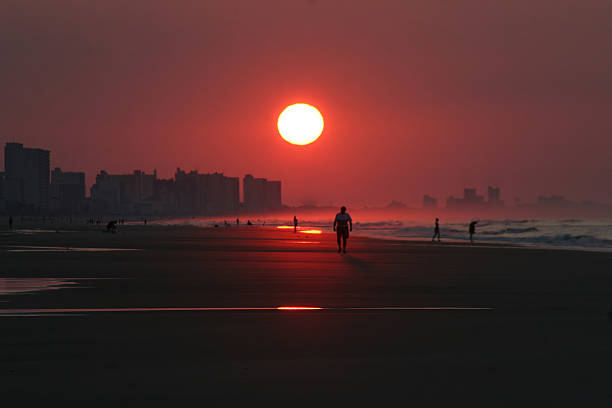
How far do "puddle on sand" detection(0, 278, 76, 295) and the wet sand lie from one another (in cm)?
7

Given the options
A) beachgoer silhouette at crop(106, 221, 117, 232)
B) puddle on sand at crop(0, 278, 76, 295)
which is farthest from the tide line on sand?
beachgoer silhouette at crop(106, 221, 117, 232)

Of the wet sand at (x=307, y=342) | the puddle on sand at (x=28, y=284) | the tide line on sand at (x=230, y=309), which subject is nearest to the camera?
the wet sand at (x=307, y=342)

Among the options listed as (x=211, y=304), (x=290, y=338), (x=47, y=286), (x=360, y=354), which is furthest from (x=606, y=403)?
(x=47, y=286)

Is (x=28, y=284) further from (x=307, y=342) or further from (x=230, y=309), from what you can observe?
(x=307, y=342)

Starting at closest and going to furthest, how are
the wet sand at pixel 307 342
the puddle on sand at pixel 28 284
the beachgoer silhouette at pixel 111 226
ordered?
the wet sand at pixel 307 342 → the puddle on sand at pixel 28 284 → the beachgoer silhouette at pixel 111 226

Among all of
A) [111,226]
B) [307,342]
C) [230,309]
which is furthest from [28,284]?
[111,226]

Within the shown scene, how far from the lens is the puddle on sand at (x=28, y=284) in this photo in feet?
48.7

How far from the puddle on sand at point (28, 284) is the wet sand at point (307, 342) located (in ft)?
0.24

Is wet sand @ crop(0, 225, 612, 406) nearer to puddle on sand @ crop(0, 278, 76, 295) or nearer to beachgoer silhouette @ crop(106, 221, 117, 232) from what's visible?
puddle on sand @ crop(0, 278, 76, 295)

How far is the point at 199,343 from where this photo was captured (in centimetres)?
859

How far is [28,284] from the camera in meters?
16.2

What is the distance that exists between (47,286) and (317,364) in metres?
10.8

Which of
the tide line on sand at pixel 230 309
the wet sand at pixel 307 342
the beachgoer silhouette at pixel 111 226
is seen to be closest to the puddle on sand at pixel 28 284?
the wet sand at pixel 307 342

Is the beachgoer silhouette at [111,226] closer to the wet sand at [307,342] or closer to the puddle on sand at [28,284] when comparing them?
the puddle on sand at [28,284]
